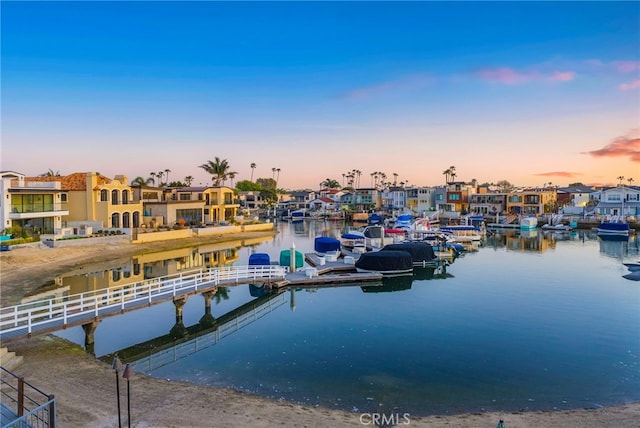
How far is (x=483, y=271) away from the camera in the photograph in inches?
1816

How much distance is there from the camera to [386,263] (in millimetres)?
42719

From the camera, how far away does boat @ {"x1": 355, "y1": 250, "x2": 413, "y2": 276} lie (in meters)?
42.6

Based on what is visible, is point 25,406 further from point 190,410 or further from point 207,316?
point 207,316

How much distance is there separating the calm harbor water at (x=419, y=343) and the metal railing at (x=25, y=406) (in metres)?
5.35

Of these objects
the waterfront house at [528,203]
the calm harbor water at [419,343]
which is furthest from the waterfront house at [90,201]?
the waterfront house at [528,203]

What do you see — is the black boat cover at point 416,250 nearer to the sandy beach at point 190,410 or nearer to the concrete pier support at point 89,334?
the concrete pier support at point 89,334

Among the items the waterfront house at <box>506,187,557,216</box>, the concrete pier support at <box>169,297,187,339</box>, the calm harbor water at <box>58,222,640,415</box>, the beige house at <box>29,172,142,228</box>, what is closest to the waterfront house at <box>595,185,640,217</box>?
the waterfront house at <box>506,187,557,216</box>

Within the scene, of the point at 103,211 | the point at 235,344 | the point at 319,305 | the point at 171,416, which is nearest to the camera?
the point at 171,416

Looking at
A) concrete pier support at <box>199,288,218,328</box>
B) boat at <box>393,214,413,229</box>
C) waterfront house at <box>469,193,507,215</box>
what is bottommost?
concrete pier support at <box>199,288,218,328</box>

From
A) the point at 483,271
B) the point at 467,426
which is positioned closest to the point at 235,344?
the point at 467,426

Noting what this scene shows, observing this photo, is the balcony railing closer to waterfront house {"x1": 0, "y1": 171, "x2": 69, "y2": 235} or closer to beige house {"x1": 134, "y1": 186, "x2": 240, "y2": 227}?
waterfront house {"x1": 0, "y1": 171, "x2": 69, "y2": 235}

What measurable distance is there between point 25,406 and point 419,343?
17.2 metres

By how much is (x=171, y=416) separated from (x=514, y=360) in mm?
15450

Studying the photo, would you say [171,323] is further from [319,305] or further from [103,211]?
[103,211]
